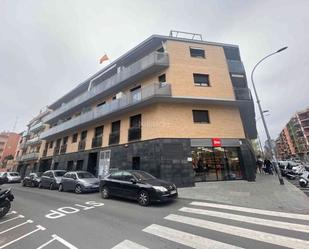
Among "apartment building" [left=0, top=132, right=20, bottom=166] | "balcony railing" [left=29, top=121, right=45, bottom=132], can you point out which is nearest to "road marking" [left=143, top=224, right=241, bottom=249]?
"balcony railing" [left=29, top=121, right=45, bottom=132]

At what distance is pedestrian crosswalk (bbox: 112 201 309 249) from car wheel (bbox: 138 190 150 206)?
163 centimetres

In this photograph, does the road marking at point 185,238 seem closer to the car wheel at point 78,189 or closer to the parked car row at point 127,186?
the parked car row at point 127,186

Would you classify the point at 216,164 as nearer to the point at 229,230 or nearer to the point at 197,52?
the point at 229,230

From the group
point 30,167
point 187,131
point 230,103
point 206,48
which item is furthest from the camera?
point 30,167

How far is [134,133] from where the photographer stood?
15.6m

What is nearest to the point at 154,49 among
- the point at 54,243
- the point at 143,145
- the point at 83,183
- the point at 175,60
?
the point at 175,60

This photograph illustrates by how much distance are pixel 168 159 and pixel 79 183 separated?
6.32 metres

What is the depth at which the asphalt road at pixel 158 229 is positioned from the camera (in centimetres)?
405

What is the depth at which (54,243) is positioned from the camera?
170 inches

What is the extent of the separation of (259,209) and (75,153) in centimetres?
2038

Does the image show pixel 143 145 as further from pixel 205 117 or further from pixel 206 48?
pixel 206 48

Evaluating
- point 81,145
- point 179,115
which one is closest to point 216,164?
point 179,115

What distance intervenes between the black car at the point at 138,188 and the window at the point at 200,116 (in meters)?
7.31

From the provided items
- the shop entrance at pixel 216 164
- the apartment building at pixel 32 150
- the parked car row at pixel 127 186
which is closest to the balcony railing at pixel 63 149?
the apartment building at pixel 32 150
